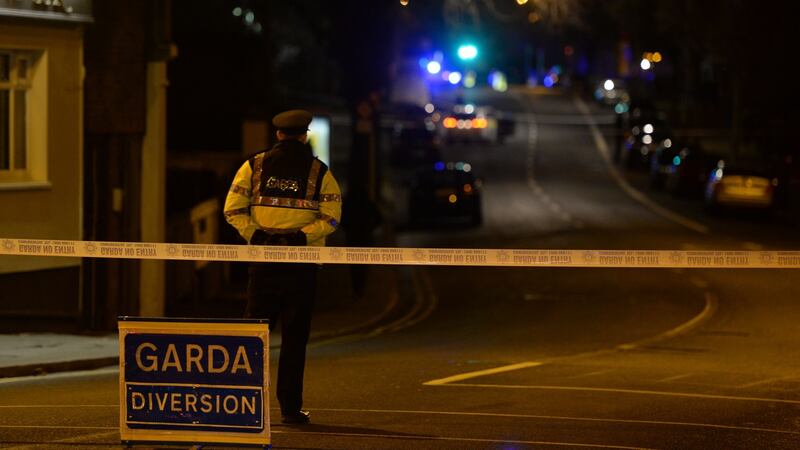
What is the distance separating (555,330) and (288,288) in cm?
776

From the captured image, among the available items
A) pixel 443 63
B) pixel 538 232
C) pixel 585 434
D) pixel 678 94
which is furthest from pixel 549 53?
pixel 585 434

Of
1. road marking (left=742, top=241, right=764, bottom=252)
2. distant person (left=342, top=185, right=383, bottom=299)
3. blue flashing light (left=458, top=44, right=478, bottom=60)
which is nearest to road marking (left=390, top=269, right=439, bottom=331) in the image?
distant person (left=342, top=185, right=383, bottom=299)

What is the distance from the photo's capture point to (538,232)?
3114cm

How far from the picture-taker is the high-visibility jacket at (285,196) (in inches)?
316

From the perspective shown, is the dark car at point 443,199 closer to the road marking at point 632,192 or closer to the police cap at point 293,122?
the road marking at point 632,192

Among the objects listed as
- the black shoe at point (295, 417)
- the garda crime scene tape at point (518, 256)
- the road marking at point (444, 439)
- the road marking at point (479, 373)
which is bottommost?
the road marking at point (479, 373)

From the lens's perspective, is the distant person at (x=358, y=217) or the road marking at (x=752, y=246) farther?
the road marking at (x=752, y=246)

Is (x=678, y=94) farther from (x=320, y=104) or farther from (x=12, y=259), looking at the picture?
(x=12, y=259)

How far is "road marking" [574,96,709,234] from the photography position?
1314 inches

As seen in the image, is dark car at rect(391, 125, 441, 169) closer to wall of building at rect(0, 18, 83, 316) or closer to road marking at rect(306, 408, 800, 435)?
wall of building at rect(0, 18, 83, 316)

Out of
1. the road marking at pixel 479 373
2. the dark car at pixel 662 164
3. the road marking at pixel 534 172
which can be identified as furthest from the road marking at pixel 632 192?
the road marking at pixel 479 373

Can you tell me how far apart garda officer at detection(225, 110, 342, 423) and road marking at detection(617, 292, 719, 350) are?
241 inches

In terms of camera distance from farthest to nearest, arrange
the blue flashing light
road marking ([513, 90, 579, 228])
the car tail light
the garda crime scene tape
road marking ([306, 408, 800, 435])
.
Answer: the car tail light → the blue flashing light → road marking ([513, 90, 579, 228]) → the garda crime scene tape → road marking ([306, 408, 800, 435])

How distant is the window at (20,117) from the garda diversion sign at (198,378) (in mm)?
8582
